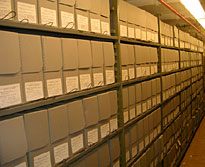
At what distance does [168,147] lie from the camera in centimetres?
329

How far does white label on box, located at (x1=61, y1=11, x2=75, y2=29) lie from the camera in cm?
129

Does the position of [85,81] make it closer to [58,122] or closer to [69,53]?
[69,53]

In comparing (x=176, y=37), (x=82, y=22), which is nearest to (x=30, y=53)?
(x=82, y=22)

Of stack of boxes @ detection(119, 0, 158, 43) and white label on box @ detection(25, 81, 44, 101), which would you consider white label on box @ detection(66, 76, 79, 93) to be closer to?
white label on box @ detection(25, 81, 44, 101)

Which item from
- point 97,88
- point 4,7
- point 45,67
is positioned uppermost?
point 4,7

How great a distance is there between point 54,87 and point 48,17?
36cm

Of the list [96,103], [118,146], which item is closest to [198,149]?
[118,146]

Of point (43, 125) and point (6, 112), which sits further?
point (43, 125)

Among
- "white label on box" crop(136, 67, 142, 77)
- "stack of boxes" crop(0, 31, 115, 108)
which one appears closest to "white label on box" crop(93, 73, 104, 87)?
"stack of boxes" crop(0, 31, 115, 108)

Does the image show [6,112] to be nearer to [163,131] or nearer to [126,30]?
[126,30]

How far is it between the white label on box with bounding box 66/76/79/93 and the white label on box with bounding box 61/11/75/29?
293 millimetres

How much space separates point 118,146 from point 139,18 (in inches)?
46.6

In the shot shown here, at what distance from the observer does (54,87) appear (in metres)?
1.24

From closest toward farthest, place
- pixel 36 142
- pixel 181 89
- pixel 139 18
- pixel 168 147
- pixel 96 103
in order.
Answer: pixel 36 142
pixel 96 103
pixel 139 18
pixel 168 147
pixel 181 89
